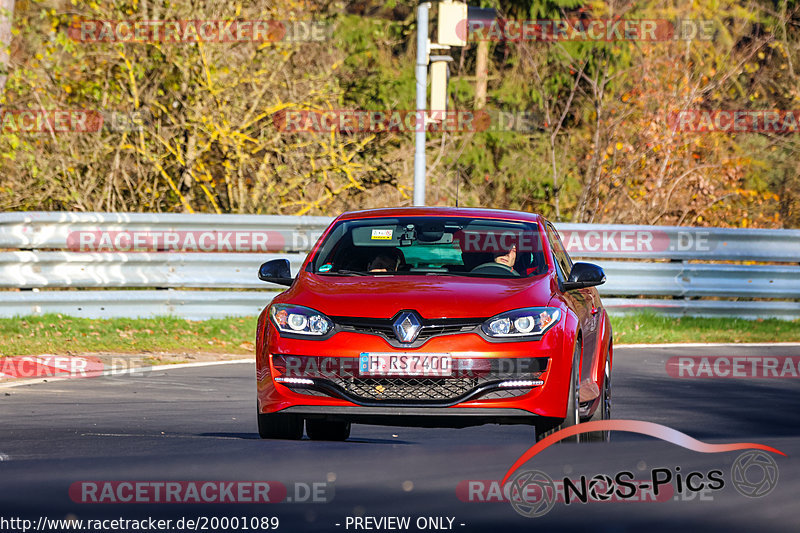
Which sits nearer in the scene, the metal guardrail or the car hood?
the car hood

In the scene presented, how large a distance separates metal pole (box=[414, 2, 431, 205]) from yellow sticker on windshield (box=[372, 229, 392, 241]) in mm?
9391

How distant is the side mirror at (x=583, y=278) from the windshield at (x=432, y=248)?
0.18 metres

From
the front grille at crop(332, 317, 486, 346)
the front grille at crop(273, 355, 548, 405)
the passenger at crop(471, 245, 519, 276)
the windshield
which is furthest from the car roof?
the front grille at crop(273, 355, 548, 405)

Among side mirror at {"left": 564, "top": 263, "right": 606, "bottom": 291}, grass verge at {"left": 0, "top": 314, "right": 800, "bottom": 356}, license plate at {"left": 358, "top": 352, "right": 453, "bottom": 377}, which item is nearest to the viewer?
license plate at {"left": 358, "top": 352, "right": 453, "bottom": 377}

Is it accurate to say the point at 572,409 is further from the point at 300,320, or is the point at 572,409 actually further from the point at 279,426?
the point at 279,426

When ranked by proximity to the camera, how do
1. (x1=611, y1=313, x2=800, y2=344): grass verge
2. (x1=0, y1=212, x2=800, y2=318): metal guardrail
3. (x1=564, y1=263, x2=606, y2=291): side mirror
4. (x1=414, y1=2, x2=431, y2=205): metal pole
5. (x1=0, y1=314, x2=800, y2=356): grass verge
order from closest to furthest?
(x1=564, y1=263, x2=606, y2=291): side mirror, (x1=0, y1=314, x2=800, y2=356): grass verge, (x1=0, y1=212, x2=800, y2=318): metal guardrail, (x1=611, y1=313, x2=800, y2=344): grass verge, (x1=414, y1=2, x2=431, y2=205): metal pole

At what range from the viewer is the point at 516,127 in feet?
114

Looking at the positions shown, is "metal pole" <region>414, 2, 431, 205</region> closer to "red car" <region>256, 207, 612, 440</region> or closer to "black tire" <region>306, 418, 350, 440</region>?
"black tire" <region>306, 418, 350, 440</region>

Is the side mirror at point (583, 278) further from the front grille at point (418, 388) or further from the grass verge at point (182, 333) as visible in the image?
the grass verge at point (182, 333)

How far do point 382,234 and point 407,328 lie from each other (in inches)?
62.7

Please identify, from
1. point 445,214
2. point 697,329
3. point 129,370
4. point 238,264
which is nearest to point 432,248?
point 445,214

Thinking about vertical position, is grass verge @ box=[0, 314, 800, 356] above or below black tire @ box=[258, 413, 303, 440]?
below

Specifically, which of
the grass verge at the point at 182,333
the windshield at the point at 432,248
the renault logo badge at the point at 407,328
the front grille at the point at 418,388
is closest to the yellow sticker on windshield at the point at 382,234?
the windshield at the point at 432,248

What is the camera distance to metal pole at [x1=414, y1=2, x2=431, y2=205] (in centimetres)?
1889
